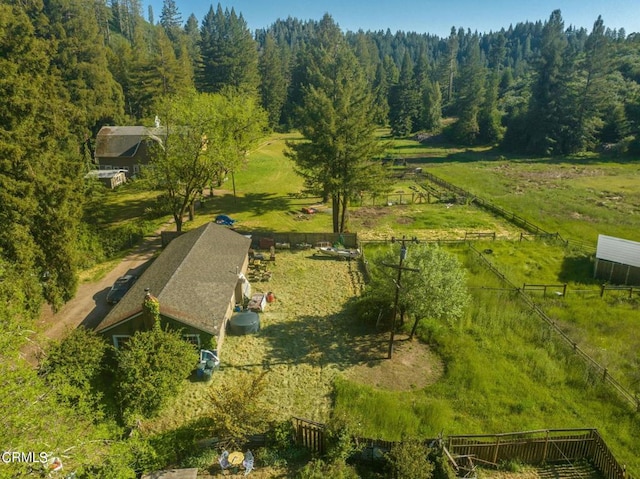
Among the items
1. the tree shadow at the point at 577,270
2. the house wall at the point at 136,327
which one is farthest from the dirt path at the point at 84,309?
the tree shadow at the point at 577,270

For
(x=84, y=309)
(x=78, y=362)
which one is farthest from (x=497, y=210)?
(x=78, y=362)

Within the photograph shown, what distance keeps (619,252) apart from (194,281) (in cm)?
3024

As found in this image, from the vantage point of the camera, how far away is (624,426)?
55.7 ft

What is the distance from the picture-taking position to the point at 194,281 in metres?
23.8

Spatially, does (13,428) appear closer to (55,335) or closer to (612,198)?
(55,335)

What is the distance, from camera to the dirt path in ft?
75.7

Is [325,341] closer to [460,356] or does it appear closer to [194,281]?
[460,356]

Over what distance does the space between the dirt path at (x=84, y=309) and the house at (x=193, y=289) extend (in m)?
3.42

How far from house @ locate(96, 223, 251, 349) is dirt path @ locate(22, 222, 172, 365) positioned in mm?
3417

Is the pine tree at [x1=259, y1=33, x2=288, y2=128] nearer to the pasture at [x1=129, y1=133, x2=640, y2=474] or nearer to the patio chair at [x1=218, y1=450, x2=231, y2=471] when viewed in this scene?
the pasture at [x1=129, y1=133, x2=640, y2=474]

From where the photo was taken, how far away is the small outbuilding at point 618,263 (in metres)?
29.5

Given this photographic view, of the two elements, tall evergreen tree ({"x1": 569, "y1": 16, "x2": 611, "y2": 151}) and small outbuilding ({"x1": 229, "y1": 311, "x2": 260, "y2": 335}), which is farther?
tall evergreen tree ({"x1": 569, "y1": 16, "x2": 611, "y2": 151})

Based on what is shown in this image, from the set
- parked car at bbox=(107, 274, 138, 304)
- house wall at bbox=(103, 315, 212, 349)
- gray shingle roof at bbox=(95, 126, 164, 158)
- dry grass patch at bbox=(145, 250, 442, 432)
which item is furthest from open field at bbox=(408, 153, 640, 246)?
gray shingle roof at bbox=(95, 126, 164, 158)
